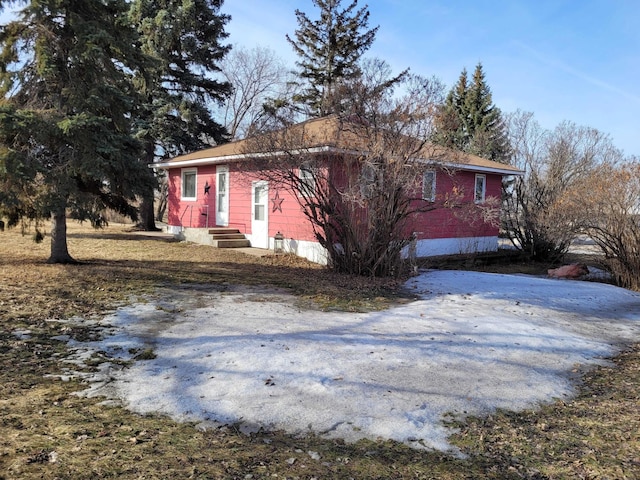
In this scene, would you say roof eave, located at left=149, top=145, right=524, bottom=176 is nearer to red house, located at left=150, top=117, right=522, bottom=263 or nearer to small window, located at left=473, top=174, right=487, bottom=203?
red house, located at left=150, top=117, right=522, bottom=263

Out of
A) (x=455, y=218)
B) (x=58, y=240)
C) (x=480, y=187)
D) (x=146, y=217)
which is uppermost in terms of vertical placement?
(x=480, y=187)

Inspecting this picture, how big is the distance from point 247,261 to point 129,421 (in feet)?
28.3

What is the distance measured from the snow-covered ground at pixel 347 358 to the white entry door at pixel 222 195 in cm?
814

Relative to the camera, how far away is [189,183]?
57.9 ft

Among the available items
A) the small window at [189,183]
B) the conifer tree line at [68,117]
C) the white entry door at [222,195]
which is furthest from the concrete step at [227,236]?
the conifer tree line at [68,117]

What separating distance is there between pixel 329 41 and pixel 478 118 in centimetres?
1067

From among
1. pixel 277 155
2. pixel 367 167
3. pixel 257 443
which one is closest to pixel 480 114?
pixel 367 167

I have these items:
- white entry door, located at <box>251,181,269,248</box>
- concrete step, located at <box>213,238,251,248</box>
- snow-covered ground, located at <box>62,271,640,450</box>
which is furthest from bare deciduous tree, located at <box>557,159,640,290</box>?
concrete step, located at <box>213,238,251,248</box>

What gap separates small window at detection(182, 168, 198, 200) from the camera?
1733 cm

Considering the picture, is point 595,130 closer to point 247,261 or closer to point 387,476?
point 247,261

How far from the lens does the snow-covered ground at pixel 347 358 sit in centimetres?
350

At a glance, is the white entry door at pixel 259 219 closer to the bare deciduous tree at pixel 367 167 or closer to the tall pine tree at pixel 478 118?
the bare deciduous tree at pixel 367 167

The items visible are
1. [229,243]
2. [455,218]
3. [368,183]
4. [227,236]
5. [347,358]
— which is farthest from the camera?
[455,218]

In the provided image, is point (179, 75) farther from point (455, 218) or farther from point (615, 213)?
point (615, 213)
